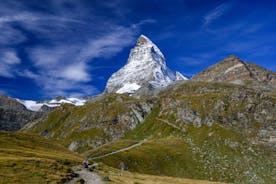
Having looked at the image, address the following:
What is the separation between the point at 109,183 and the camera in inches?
2891

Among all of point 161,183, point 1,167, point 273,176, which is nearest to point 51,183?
point 1,167

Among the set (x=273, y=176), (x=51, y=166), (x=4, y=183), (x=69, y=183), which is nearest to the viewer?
(x=4, y=183)

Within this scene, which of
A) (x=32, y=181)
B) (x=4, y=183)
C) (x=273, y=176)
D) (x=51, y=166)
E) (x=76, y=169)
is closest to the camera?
(x=4, y=183)

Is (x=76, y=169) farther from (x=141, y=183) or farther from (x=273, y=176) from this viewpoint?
(x=273, y=176)

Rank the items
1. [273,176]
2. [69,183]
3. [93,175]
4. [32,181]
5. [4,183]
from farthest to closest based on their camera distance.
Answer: [273,176], [93,175], [69,183], [32,181], [4,183]

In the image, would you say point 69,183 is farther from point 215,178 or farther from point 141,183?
point 215,178

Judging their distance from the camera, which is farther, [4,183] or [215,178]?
[215,178]

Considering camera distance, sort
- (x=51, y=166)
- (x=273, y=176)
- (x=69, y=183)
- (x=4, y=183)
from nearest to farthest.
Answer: (x=4, y=183)
(x=69, y=183)
(x=51, y=166)
(x=273, y=176)

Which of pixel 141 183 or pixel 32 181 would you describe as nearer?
pixel 32 181

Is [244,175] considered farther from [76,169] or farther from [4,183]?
[4,183]

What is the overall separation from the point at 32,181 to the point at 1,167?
1069 centimetres

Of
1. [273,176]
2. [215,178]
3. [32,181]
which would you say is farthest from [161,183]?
[273,176]

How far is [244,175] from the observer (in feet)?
655

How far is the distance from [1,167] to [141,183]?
122 feet
